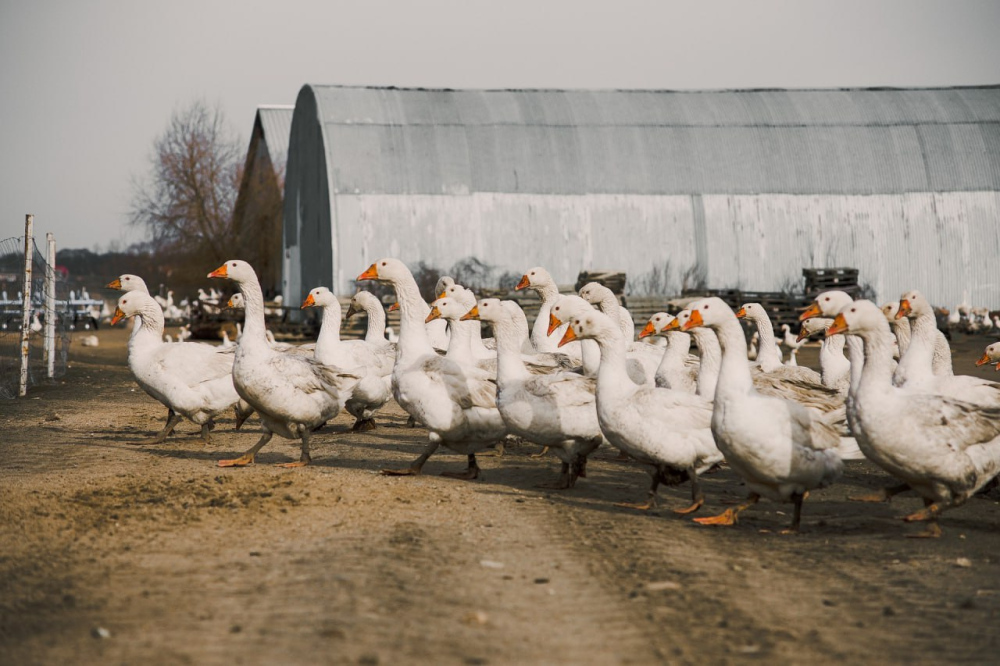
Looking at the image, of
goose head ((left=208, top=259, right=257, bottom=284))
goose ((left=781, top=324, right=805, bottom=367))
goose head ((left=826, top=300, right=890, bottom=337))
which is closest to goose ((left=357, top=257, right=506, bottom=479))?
goose head ((left=208, top=259, right=257, bottom=284))

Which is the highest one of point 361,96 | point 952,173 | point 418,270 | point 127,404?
point 361,96

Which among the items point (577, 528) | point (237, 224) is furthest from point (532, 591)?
point (237, 224)

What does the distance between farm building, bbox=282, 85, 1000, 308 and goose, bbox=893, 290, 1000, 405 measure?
20682 millimetres

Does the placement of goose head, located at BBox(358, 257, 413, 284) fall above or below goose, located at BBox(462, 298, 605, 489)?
above

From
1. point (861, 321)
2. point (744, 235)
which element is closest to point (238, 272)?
point (861, 321)

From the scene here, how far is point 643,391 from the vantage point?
27.5 ft

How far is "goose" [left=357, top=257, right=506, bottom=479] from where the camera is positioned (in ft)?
31.2

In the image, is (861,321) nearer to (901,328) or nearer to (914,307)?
(914,307)

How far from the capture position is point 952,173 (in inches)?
1245

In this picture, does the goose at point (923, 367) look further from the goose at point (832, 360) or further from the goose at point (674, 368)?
the goose at point (674, 368)

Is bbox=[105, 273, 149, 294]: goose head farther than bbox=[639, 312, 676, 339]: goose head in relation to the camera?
Yes

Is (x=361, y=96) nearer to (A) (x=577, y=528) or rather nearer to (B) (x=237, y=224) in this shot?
(B) (x=237, y=224)

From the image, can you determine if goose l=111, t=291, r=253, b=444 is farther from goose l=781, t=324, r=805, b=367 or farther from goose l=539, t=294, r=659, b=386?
goose l=781, t=324, r=805, b=367

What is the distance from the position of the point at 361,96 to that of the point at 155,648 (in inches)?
1131
